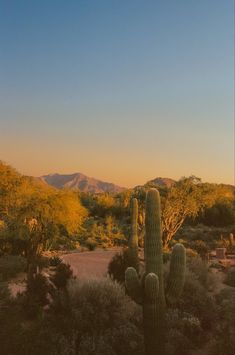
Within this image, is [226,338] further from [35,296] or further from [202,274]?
[202,274]

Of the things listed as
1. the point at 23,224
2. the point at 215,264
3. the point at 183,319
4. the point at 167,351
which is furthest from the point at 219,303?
the point at 23,224

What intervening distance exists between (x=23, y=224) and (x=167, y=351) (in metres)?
15.9

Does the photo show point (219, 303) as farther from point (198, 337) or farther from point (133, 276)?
point (133, 276)

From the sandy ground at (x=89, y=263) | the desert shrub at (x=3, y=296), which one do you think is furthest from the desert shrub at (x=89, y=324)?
the sandy ground at (x=89, y=263)

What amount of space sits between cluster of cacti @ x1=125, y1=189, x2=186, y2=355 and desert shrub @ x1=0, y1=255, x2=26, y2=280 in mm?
9153

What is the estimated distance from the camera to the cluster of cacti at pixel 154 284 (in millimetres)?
9273

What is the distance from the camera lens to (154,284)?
30.3 ft

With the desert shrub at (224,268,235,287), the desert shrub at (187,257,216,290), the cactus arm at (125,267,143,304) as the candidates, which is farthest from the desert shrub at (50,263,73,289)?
the desert shrub at (224,268,235,287)

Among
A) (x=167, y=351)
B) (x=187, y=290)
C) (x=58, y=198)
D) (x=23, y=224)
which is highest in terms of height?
(x=58, y=198)

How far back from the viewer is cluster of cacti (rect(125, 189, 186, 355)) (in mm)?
9273

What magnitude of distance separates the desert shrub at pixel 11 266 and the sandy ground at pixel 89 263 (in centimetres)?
231

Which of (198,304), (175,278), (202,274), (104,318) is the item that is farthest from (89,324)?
(202,274)

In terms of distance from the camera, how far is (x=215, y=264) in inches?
928

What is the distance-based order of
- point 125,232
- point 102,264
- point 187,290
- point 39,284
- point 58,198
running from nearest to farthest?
point 39,284, point 187,290, point 102,264, point 58,198, point 125,232
